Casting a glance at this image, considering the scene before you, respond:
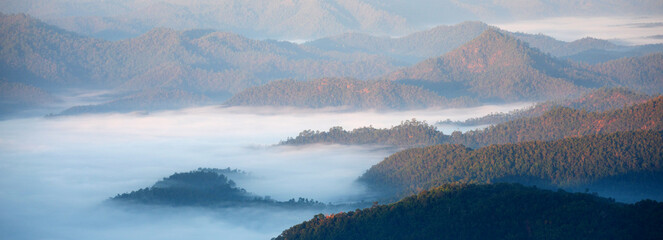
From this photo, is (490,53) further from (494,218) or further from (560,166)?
(494,218)

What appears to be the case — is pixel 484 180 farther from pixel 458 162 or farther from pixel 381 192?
pixel 381 192

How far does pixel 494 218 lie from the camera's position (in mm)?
51375

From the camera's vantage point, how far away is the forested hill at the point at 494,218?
46.7 metres

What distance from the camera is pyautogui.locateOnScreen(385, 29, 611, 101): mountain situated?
167750 millimetres

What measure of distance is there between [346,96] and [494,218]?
405ft

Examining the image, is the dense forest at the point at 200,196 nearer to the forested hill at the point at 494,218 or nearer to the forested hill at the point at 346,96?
the forested hill at the point at 494,218

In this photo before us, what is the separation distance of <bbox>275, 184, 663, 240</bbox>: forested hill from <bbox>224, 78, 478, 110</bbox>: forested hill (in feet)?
361

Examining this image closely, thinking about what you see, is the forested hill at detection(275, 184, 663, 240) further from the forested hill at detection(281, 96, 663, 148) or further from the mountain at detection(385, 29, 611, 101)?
the mountain at detection(385, 29, 611, 101)

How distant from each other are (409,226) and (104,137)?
118659mm

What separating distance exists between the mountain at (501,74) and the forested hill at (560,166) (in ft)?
280

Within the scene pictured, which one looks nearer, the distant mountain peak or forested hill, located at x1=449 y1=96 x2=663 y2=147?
forested hill, located at x1=449 y1=96 x2=663 y2=147

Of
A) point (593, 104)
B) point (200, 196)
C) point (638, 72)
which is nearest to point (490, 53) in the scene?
point (638, 72)

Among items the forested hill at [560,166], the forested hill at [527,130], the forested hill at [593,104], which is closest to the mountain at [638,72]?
the forested hill at [593,104]

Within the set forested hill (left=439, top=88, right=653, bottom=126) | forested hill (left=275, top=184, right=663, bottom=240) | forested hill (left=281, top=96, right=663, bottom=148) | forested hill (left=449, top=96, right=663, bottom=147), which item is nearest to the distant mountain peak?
forested hill (left=439, top=88, right=653, bottom=126)
